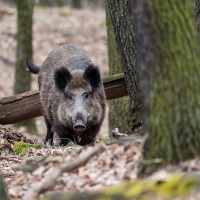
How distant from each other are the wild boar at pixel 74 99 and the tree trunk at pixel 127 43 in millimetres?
829

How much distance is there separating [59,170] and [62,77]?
13.1 feet

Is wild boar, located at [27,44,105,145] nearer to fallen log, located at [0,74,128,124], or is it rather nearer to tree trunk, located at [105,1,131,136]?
fallen log, located at [0,74,128,124]

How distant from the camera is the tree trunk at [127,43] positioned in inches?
256

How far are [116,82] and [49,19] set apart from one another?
54.1 ft

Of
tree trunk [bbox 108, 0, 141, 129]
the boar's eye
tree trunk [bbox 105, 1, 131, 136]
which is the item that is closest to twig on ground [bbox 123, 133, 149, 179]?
tree trunk [bbox 108, 0, 141, 129]

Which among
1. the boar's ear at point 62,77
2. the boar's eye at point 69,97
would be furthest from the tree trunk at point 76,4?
the boar's eye at point 69,97

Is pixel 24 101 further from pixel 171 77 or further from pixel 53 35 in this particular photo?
pixel 53 35

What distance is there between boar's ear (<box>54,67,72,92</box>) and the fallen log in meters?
1.18

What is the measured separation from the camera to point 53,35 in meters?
21.2

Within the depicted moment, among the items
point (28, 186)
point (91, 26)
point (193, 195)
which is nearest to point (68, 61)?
point (28, 186)

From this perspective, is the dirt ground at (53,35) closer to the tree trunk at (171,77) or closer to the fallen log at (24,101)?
the fallen log at (24,101)

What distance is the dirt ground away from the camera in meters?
18.3

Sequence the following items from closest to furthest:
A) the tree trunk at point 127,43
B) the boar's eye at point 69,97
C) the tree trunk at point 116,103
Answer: the tree trunk at point 127,43, the boar's eye at point 69,97, the tree trunk at point 116,103

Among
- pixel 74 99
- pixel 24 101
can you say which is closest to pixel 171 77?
pixel 74 99
